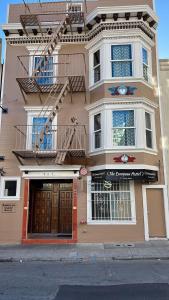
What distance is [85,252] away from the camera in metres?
10.8

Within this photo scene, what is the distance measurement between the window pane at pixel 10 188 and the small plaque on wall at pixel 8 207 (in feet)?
1.64

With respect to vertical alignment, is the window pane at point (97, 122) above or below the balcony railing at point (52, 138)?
above

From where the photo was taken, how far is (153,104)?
1390 cm

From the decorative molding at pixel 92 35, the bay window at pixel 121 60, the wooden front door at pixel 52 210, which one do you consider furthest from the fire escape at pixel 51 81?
the wooden front door at pixel 52 210

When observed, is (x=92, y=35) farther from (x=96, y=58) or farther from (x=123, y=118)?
(x=123, y=118)

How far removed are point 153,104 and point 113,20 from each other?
4.75 metres

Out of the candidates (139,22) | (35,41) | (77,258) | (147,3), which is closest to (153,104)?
(139,22)

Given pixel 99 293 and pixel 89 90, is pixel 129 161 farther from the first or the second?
pixel 99 293

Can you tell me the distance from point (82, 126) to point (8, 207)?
5.31 metres

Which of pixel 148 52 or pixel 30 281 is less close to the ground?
pixel 148 52

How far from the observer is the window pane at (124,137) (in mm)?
13172

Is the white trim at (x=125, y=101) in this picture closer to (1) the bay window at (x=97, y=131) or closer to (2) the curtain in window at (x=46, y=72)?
(1) the bay window at (x=97, y=131)

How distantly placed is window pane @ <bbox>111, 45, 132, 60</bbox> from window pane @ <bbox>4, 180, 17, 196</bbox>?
8.02 meters

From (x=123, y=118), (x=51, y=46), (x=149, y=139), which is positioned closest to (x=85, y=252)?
(x=149, y=139)
